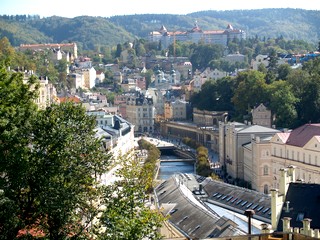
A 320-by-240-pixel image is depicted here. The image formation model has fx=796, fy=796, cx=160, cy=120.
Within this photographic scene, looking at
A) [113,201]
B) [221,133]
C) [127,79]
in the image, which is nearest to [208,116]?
[221,133]

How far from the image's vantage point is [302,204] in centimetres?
2572

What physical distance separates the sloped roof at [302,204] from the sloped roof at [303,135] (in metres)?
20.4

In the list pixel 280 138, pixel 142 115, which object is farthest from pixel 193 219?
pixel 142 115

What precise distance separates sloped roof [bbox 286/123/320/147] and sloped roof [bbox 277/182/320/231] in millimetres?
20439

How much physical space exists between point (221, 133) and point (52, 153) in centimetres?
4494

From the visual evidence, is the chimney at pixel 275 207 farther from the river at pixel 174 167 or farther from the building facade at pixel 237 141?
the river at pixel 174 167

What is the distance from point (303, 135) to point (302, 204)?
71.7ft

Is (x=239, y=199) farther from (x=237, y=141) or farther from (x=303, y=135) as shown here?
(x=237, y=141)

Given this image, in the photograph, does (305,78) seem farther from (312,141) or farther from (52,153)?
(52,153)

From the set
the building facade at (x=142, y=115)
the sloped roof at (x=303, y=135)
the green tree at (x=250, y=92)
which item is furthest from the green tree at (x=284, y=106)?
the building facade at (x=142, y=115)

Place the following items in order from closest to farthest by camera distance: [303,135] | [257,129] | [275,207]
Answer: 1. [275,207]
2. [303,135]
3. [257,129]

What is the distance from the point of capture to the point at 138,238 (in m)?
15.6

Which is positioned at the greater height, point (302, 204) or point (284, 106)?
point (302, 204)

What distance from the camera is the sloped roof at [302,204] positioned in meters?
25.3
